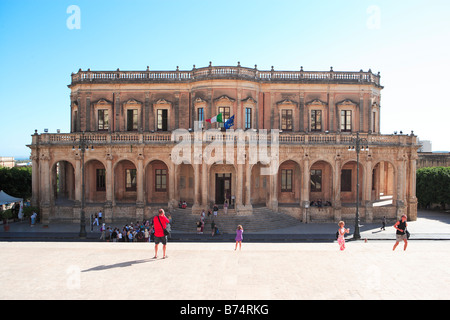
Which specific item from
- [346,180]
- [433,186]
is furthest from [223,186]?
[433,186]

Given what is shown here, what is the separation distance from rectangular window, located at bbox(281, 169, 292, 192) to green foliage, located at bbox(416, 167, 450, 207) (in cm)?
1718

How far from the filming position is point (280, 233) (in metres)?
27.6

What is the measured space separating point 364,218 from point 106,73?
29155mm

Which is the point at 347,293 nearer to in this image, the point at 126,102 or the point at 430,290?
the point at 430,290

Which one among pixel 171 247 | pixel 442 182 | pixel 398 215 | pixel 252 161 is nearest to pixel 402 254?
pixel 171 247

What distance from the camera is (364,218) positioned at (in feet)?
107

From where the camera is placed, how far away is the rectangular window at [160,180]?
35344 millimetres

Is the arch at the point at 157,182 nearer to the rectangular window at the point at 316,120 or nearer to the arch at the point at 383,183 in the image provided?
the rectangular window at the point at 316,120

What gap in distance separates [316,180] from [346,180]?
3.30 m

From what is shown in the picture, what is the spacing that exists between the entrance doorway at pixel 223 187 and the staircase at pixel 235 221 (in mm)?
3133

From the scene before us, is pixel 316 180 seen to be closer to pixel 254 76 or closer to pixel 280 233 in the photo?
pixel 280 233

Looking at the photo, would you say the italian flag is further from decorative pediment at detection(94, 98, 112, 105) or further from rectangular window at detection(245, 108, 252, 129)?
decorative pediment at detection(94, 98, 112, 105)

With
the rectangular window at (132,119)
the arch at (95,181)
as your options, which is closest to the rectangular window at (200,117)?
the rectangular window at (132,119)

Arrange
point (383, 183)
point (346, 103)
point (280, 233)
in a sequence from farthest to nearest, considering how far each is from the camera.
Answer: point (383, 183) < point (346, 103) < point (280, 233)
